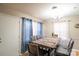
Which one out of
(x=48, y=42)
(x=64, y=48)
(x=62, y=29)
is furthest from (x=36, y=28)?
(x=64, y=48)

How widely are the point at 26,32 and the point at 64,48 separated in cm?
66

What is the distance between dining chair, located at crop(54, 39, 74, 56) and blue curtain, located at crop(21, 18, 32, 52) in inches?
19.1

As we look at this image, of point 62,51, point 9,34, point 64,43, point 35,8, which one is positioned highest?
point 35,8

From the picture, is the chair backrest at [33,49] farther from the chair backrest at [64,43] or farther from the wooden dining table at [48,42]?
the chair backrest at [64,43]

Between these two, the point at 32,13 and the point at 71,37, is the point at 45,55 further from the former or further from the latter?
the point at 32,13

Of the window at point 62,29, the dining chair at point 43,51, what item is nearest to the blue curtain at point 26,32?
the dining chair at point 43,51

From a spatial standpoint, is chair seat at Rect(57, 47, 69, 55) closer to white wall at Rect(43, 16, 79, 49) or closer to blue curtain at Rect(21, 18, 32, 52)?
white wall at Rect(43, 16, 79, 49)

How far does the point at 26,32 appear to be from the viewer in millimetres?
1771

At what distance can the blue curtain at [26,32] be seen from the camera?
1737 mm

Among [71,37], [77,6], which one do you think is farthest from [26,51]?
[77,6]

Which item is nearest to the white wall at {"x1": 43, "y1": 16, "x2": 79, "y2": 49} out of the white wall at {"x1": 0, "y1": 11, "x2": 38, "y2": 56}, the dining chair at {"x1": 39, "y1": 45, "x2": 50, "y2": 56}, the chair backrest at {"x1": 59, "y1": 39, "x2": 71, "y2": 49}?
the chair backrest at {"x1": 59, "y1": 39, "x2": 71, "y2": 49}

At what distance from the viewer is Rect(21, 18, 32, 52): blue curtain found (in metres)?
1.74

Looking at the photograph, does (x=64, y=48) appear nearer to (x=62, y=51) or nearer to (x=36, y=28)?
(x=62, y=51)

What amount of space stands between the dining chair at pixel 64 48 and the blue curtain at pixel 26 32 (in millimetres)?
484
